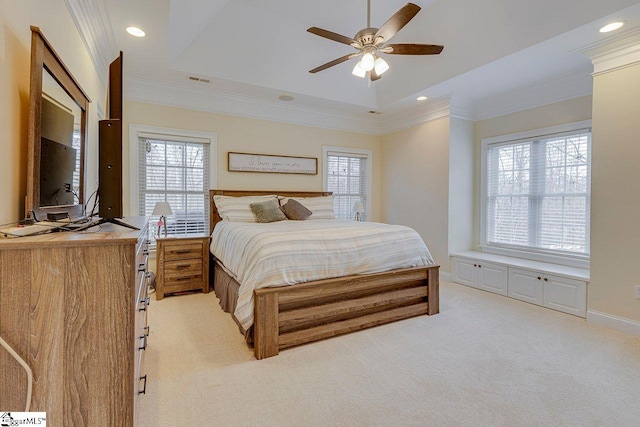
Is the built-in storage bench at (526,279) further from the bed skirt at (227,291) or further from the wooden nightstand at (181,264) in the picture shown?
the wooden nightstand at (181,264)

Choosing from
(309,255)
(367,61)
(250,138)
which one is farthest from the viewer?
(250,138)

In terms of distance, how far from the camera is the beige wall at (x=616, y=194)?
270 cm

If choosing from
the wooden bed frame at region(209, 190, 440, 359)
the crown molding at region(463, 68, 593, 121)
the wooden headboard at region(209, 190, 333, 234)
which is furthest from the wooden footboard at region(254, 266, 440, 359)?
the crown molding at region(463, 68, 593, 121)

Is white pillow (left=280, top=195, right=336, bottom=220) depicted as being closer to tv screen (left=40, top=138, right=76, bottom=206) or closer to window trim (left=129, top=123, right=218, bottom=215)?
window trim (left=129, top=123, right=218, bottom=215)

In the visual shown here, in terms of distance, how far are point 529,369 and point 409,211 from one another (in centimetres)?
324

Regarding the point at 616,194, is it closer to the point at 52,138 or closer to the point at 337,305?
the point at 337,305

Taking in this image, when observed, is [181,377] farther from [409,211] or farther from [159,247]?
[409,211]

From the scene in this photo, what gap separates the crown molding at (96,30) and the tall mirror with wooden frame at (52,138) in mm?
623

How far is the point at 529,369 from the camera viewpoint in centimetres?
212

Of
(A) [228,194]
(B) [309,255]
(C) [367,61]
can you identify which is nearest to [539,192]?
(C) [367,61]

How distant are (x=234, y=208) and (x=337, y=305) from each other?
218 centimetres

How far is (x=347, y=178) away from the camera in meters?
5.59

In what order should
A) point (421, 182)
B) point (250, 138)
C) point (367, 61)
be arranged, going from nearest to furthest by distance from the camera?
point (367, 61)
point (250, 138)
point (421, 182)

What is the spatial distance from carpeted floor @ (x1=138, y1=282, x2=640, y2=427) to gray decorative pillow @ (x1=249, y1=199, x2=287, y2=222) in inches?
56.6
